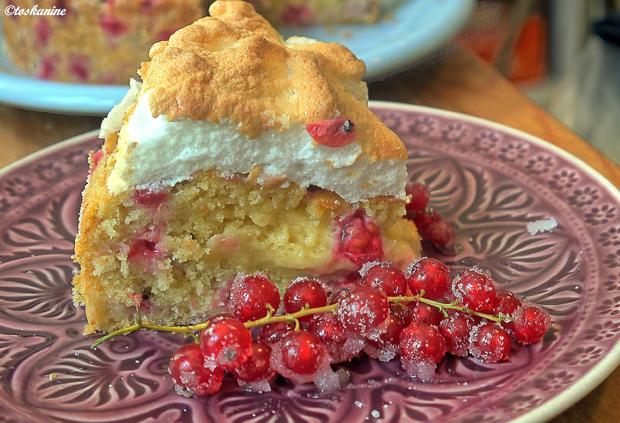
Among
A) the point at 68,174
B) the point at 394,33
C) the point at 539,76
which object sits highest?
the point at 68,174

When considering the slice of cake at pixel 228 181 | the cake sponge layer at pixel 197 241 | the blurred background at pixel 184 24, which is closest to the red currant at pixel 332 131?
the slice of cake at pixel 228 181

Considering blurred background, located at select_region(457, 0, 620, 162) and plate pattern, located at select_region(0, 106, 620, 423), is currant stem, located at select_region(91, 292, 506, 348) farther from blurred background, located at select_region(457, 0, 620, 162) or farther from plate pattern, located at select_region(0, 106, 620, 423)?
blurred background, located at select_region(457, 0, 620, 162)

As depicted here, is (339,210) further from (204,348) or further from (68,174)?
A: (68,174)

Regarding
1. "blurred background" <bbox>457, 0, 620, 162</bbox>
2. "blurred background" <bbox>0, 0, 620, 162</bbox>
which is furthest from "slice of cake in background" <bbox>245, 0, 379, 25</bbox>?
"blurred background" <bbox>457, 0, 620, 162</bbox>

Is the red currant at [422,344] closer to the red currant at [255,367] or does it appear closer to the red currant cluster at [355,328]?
the red currant cluster at [355,328]

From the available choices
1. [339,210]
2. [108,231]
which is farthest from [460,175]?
[108,231]

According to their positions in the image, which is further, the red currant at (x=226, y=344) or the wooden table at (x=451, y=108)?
the wooden table at (x=451, y=108)
